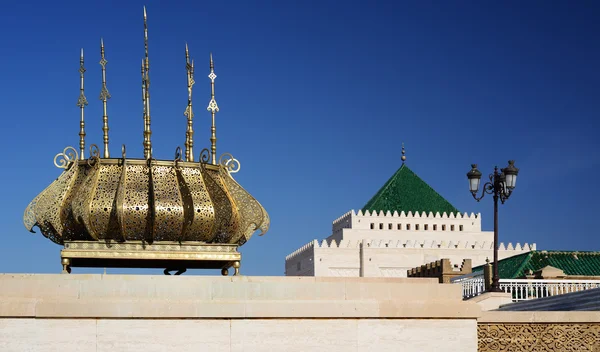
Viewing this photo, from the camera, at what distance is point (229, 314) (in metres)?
8.73

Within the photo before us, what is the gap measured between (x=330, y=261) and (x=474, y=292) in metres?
33.0

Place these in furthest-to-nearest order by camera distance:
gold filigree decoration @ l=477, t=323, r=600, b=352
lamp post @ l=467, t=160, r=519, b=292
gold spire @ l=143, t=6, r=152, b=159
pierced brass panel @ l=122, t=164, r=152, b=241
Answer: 1. lamp post @ l=467, t=160, r=519, b=292
2. gold spire @ l=143, t=6, r=152, b=159
3. gold filigree decoration @ l=477, t=323, r=600, b=352
4. pierced brass panel @ l=122, t=164, r=152, b=241

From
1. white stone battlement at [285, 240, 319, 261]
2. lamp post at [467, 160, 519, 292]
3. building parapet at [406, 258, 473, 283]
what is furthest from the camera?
white stone battlement at [285, 240, 319, 261]

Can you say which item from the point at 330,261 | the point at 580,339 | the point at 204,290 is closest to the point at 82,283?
the point at 204,290

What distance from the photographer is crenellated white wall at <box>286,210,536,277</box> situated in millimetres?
56781

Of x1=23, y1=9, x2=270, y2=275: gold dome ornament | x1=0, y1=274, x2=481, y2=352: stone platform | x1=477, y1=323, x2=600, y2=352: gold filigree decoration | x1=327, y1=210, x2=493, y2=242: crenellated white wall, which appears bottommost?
x1=477, y1=323, x2=600, y2=352: gold filigree decoration

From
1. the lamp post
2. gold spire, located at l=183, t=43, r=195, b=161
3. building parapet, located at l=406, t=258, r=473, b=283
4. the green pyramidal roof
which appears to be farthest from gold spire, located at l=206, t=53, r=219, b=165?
the green pyramidal roof

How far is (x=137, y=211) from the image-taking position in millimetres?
9531

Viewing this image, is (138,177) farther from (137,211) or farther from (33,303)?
(33,303)

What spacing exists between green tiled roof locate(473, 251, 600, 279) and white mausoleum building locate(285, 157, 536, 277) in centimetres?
2122

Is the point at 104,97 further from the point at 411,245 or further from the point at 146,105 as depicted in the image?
the point at 411,245

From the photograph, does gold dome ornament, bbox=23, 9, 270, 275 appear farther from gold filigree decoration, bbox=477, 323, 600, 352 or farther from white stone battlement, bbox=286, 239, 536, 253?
A: white stone battlement, bbox=286, 239, 536, 253

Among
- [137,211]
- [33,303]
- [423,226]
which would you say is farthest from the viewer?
[423,226]

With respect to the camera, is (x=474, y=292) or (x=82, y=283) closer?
(x=82, y=283)
